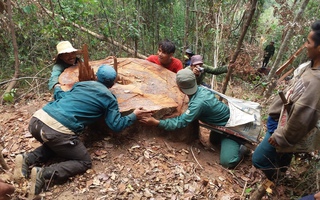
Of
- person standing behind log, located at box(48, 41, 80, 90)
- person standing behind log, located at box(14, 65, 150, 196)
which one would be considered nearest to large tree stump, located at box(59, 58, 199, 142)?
person standing behind log, located at box(48, 41, 80, 90)

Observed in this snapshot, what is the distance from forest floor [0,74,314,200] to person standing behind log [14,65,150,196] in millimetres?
170

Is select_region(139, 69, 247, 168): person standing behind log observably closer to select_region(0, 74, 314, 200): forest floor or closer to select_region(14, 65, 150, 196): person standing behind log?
select_region(0, 74, 314, 200): forest floor

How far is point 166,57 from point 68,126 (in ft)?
8.81

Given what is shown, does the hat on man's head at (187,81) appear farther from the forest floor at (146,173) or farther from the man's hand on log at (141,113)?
the forest floor at (146,173)

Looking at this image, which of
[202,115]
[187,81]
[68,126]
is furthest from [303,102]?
[68,126]

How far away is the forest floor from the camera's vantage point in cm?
281

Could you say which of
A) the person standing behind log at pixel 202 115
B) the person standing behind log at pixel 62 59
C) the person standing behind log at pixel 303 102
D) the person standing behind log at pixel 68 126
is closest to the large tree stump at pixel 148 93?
the person standing behind log at pixel 62 59

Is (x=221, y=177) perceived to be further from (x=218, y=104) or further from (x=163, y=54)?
(x=163, y=54)

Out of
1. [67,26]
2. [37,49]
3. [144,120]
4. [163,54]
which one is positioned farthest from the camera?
[37,49]

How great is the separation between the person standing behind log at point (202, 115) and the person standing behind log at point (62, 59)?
5.97 feet

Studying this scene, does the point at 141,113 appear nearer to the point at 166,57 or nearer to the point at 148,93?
the point at 148,93

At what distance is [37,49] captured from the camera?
751 cm

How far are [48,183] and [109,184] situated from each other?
71cm

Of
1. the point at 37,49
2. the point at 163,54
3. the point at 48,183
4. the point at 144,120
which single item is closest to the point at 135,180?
the point at 144,120
